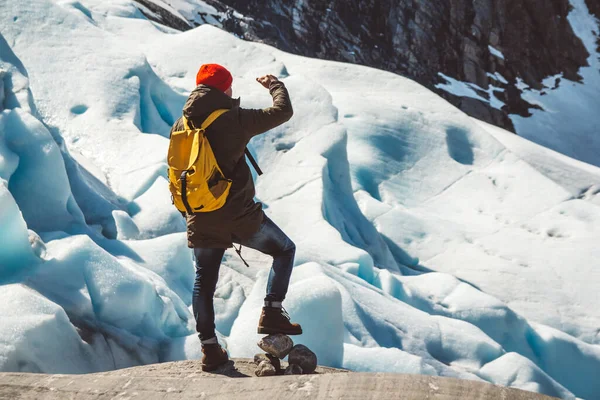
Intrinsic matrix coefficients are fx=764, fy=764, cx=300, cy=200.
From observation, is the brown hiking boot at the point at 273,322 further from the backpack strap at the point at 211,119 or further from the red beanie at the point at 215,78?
the red beanie at the point at 215,78

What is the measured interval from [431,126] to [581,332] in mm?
4404

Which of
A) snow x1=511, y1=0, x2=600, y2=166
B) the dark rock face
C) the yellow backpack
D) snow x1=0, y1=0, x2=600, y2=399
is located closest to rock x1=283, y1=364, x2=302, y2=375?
the yellow backpack

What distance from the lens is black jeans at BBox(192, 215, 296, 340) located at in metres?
3.58

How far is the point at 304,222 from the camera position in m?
9.67

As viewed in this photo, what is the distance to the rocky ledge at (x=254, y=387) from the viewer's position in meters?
3.03

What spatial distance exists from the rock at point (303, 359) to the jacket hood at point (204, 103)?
1249 mm

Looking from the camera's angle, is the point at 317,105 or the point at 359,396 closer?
the point at 359,396

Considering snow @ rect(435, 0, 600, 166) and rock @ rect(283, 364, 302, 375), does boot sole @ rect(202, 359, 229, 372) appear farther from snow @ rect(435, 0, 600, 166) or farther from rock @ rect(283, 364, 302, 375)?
snow @ rect(435, 0, 600, 166)

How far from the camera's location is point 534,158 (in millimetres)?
13766

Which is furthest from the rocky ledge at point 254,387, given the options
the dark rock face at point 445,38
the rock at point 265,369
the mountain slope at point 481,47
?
the dark rock face at point 445,38

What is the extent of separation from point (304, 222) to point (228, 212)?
6145 millimetres

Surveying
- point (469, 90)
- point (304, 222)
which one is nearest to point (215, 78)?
point (304, 222)

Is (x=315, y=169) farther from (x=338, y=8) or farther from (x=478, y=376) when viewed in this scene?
(x=338, y=8)

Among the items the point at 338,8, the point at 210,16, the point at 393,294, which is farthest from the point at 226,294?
the point at 338,8
